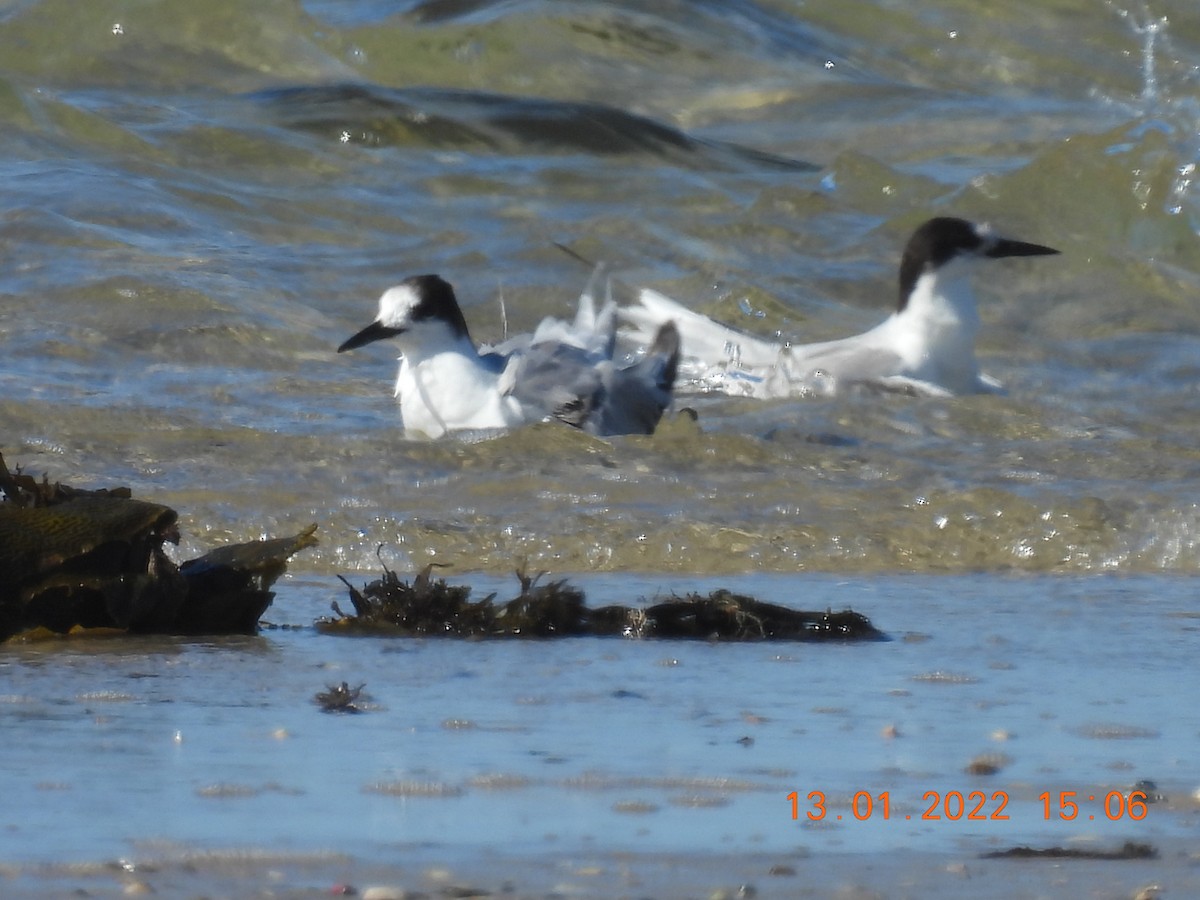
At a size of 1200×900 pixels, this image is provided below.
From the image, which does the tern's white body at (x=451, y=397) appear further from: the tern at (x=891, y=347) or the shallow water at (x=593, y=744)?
the shallow water at (x=593, y=744)

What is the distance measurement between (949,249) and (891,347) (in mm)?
1014

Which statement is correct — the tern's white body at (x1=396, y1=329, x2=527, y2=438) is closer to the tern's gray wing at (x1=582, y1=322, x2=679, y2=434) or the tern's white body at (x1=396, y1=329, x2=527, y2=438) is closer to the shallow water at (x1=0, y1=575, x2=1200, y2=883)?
the tern's gray wing at (x1=582, y1=322, x2=679, y2=434)

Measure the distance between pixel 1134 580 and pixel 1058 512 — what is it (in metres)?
0.64

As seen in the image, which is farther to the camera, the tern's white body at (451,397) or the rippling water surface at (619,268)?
the tern's white body at (451,397)

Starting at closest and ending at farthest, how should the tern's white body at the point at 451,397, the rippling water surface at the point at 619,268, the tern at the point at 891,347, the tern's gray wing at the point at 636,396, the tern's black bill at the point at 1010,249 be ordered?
1. the rippling water surface at the point at 619,268
2. the tern's gray wing at the point at 636,396
3. the tern's white body at the point at 451,397
4. the tern at the point at 891,347
5. the tern's black bill at the point at 1010,249

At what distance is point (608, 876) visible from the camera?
7.48 feet

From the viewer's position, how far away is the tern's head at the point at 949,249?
966 cm

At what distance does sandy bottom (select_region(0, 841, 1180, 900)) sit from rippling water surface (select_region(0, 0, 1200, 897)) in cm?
47

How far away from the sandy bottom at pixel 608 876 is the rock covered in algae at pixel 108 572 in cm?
143

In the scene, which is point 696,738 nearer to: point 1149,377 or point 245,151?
point 1149,377
